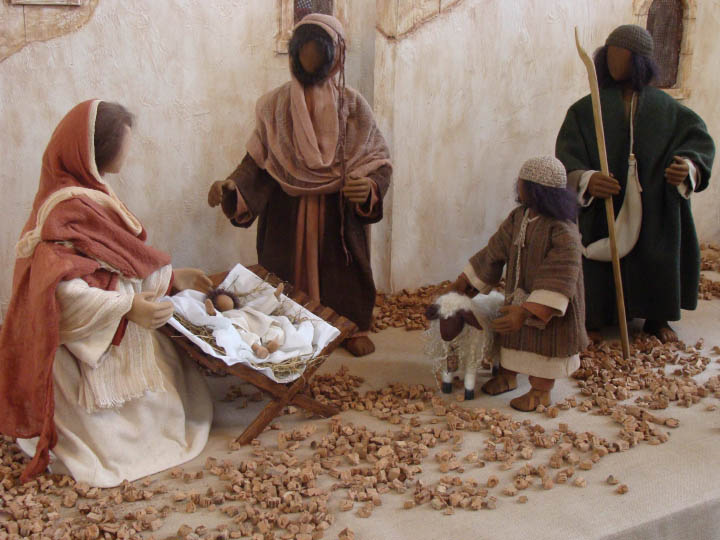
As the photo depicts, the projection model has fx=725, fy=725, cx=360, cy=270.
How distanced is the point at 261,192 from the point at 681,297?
8.89ft

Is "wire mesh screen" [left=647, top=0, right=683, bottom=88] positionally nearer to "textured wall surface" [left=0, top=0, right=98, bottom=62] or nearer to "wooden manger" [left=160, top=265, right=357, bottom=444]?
"wooden manger" [left=160, top=265, right=357, bottom=444]

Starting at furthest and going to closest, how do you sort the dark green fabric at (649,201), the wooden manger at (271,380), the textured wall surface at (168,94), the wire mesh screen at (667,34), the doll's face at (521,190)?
the wire mesh screen at (667,34)
the dark green fabric at (649,201)
the textured wall surface at (168,94)
the doll's face at (521,190)
the wooden manger at (271,380)

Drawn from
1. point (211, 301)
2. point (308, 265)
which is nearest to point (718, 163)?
point (308, 265)

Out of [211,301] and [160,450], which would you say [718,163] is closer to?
[211,301]

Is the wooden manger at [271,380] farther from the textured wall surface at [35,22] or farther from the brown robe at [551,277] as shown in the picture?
the textured wall surface at [35,22]

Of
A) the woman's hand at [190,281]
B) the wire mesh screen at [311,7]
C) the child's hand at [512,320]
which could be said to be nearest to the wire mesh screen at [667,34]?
the wire mesh screen at [311,7]

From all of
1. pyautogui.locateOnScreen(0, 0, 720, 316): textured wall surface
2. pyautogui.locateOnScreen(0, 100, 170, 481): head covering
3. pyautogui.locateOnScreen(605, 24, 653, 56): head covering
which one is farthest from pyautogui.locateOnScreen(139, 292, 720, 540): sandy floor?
pyautogui.locateOnScreen(605, 24, 653, 56): head covering

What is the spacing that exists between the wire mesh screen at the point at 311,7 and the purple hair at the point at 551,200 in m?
2.02

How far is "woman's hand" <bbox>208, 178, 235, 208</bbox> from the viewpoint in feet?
12.4

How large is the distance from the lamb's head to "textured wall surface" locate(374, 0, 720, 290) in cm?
168

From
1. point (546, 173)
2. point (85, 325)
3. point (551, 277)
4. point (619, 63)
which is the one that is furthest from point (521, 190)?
point (85, 325)

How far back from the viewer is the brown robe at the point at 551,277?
11.0ft

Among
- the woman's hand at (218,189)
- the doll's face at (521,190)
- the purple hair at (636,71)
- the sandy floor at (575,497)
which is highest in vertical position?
the purple hair at (636,71)

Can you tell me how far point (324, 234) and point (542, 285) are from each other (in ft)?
4.22
